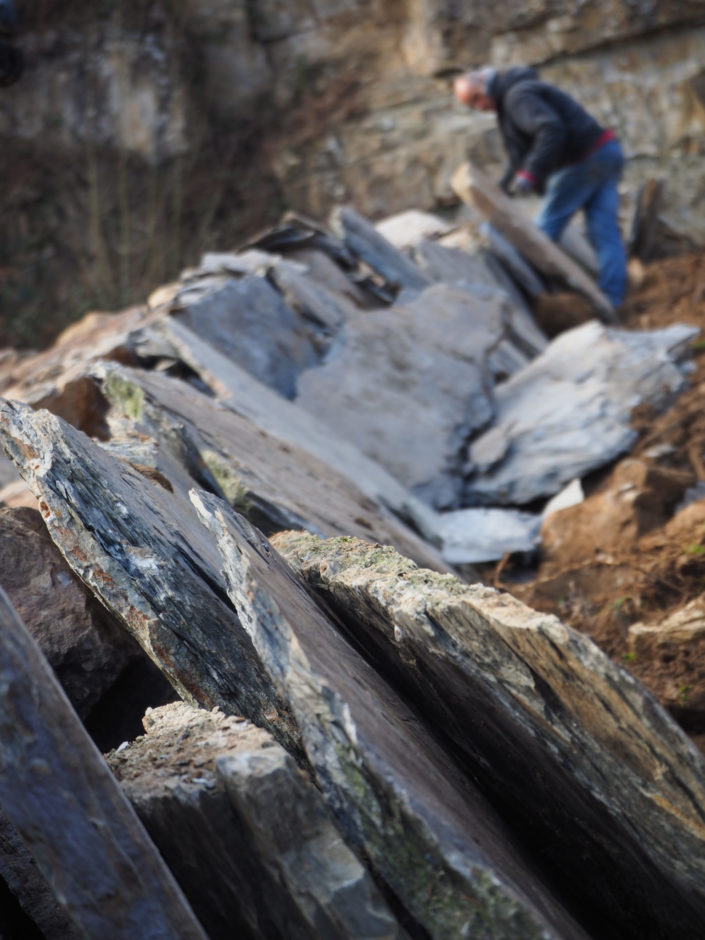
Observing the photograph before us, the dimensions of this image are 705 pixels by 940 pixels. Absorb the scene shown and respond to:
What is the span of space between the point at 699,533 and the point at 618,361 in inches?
75.1

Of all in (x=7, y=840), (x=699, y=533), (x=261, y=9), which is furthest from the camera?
(x=261, y=9)

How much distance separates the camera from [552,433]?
15.4 ft

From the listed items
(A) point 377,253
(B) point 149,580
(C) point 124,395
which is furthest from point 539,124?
(B) point 149,580

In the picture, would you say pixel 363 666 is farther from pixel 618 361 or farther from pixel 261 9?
pixel 261 9

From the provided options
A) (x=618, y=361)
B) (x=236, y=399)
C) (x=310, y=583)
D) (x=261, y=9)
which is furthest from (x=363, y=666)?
(x=261, y=9)

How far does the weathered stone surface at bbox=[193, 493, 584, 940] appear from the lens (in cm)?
136

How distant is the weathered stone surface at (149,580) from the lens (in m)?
1.88

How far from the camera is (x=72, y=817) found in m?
1.35

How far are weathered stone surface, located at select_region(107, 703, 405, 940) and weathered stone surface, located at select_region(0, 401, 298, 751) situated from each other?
191mm

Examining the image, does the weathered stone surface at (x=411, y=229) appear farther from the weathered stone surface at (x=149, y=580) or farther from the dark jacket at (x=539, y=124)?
Answer: the weathered stone surface at (x=149, y=580)

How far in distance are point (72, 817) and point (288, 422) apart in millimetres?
2905

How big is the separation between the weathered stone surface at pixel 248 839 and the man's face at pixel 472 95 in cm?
671

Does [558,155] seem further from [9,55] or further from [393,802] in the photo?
[393,802]

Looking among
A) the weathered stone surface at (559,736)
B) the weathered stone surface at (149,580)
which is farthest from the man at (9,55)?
the weathered stone surface at (559,736)
